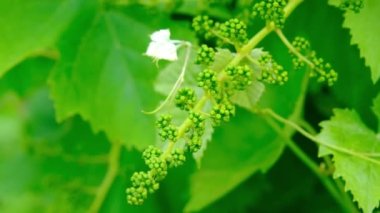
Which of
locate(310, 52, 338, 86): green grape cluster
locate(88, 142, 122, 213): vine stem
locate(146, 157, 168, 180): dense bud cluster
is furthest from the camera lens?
locate(88, 142, 122, 213): vine stem

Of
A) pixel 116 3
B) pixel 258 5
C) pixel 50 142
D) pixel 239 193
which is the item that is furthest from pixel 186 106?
pixel 50 142

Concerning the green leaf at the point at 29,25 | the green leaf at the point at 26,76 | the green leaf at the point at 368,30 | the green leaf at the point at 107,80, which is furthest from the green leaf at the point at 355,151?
the green leaf at the point at 26,76

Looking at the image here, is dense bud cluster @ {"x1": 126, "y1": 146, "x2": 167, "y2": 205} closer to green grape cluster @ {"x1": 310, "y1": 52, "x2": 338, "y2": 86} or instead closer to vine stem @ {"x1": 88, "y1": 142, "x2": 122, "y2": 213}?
green grape cluster @ {"x1": 310, "y1": 52, "x2": 338, "y2": 86}

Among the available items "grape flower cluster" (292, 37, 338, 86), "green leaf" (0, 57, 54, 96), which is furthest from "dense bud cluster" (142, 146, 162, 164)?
"green leaf" (0, 57, 54, 96)

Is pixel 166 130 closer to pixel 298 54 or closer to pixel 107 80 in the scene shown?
pixel 298 54

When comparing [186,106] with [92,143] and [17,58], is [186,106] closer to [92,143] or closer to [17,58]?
[17,58]

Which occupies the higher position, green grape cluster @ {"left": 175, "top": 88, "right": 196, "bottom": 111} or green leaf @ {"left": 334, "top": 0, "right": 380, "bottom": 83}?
green leaf @ {"left": 334, "top": 0, "right": 380, "bottom": 83}
